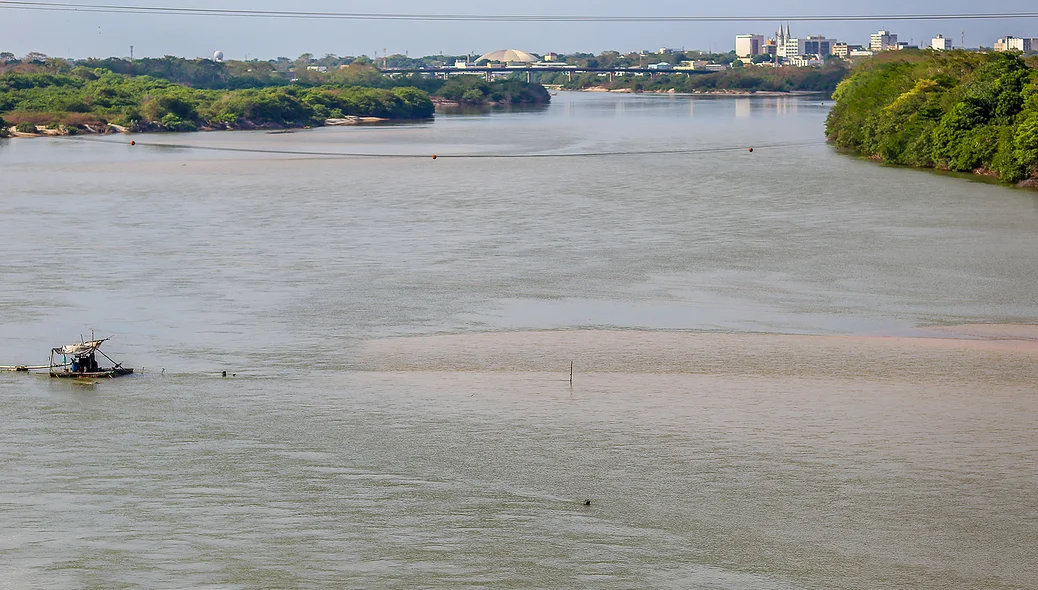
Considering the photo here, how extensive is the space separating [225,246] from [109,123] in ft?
119

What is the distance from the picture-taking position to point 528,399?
1248 centimetres

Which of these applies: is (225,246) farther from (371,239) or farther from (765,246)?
(765,246)

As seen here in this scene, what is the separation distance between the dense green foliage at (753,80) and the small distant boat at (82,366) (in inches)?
3752

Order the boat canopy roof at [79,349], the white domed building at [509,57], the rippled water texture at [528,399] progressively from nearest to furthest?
1. the rippled water texture at [528,399]
2. the boat canopy roof at [79,349]
3. the white domed building at [509,57]

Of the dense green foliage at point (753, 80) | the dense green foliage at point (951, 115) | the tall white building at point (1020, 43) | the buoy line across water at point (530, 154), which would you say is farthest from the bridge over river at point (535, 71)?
the dense green foliage at point (951, 115)

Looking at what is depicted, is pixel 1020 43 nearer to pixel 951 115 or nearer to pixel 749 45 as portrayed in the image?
pixel 749 45

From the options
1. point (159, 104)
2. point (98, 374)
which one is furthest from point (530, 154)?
point (98, 374)

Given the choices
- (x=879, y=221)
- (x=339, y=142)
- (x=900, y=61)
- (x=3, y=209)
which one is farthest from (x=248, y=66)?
(x=879, y=221)

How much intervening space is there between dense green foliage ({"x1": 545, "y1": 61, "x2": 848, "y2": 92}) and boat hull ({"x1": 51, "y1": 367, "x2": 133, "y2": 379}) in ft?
313

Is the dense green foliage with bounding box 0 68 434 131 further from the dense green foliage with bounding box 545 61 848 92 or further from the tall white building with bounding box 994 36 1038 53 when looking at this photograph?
the tall white building with bounding box 994 36 1038 53

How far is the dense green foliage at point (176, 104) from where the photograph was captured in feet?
183

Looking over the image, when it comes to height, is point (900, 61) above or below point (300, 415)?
above

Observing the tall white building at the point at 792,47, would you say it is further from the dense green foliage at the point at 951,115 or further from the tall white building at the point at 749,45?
the dense green foliage at the point at 951,115

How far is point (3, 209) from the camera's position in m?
26.9
